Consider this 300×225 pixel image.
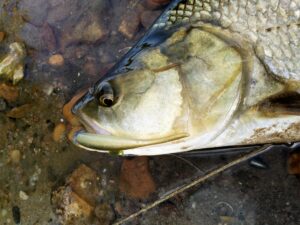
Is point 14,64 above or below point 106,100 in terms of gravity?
below

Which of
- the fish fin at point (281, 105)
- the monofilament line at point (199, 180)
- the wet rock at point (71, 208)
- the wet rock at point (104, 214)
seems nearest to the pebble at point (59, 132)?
the wet rock at point (71, 208)

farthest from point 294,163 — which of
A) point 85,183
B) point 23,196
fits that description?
point 23,196

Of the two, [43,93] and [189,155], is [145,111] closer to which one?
[189,155]

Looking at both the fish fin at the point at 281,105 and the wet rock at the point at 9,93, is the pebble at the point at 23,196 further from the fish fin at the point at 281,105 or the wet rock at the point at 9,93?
the fish fin at the point at 281,105

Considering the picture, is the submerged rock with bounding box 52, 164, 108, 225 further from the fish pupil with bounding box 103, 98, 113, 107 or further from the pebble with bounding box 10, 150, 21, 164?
the fish pupil with bounding box 103, 98, 113, 107

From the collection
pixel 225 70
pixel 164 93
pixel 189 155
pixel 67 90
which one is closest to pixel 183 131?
pixel 164 93

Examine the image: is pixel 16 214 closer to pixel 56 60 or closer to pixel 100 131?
pixel 56 60

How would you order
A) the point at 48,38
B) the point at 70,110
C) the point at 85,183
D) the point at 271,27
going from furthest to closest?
the point at 48,38
the point at 70,110
the point at 85,183
the point at 271,27
